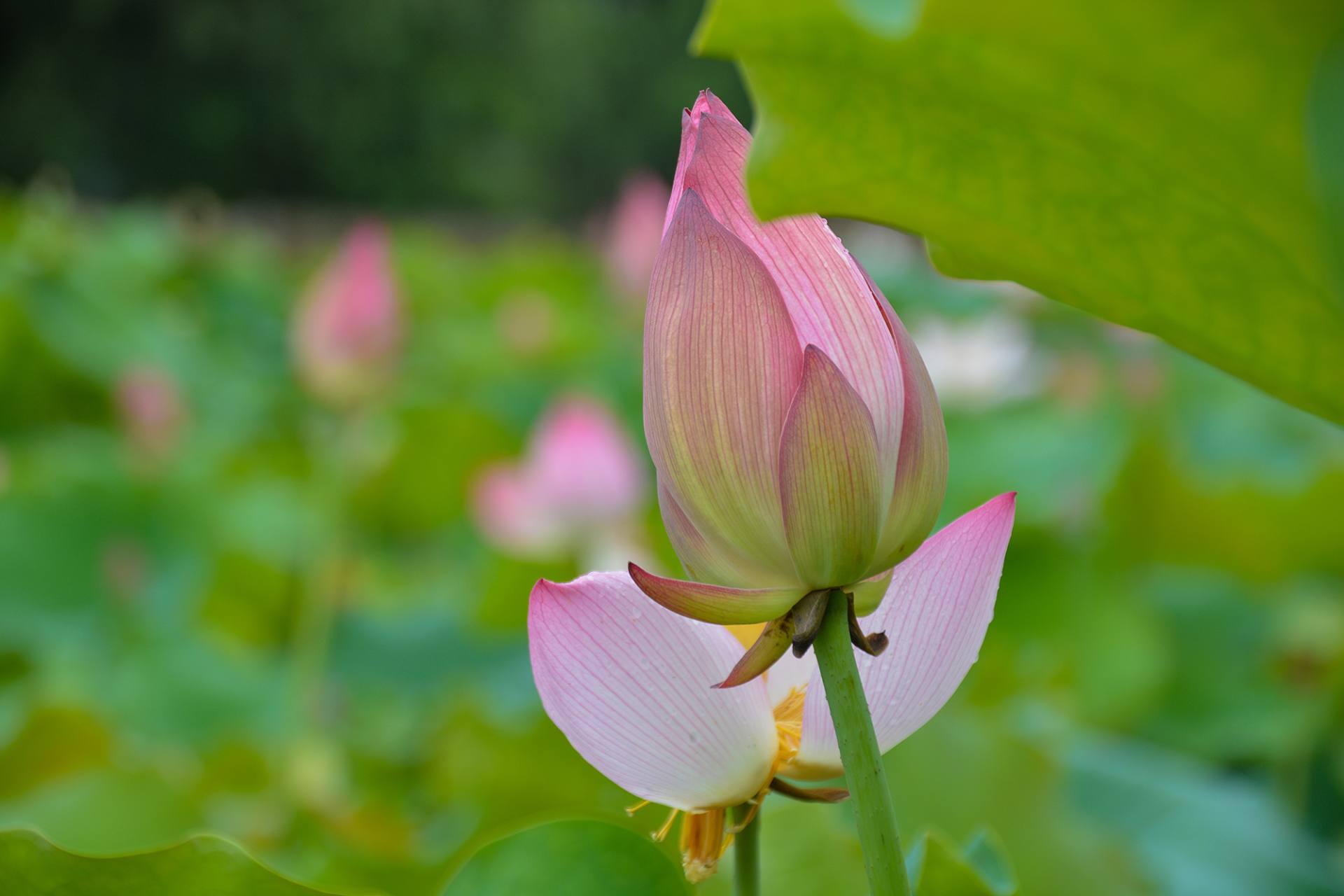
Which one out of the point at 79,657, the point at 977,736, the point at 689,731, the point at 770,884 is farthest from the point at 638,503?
the point at 689,731

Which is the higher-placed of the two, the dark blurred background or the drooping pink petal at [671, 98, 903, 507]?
the drooping pink petal at [671, 98, 903, 507]

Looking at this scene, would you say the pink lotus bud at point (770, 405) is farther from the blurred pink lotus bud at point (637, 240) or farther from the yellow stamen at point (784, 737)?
the blurred pink lotus bud at point (637, 240)

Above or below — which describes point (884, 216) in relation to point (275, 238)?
above

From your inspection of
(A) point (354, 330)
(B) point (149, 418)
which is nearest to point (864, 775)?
(A) point (354, 330)

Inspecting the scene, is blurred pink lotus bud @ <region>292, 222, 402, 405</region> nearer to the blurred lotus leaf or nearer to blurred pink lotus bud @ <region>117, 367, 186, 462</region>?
blurred pink lotus bud @ <region>117, 367, 186, 462</region>

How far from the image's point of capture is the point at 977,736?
0.49 metres

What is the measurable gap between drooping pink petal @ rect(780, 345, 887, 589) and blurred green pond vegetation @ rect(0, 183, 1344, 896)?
0.16m

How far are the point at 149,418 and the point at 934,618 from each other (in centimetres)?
120

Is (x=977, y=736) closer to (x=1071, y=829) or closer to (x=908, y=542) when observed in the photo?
(x=1071, y=829)

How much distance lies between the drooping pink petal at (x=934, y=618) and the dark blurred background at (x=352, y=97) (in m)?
10.6

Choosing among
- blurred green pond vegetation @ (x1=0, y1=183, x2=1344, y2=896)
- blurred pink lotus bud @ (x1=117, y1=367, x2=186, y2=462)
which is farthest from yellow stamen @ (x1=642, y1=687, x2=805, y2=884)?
blurred pink lotus bud @ (x1=117, y1=367, x2=186, y2=462)

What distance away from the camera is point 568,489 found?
3.43ft

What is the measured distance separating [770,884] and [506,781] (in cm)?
27

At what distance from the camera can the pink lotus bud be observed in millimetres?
193
